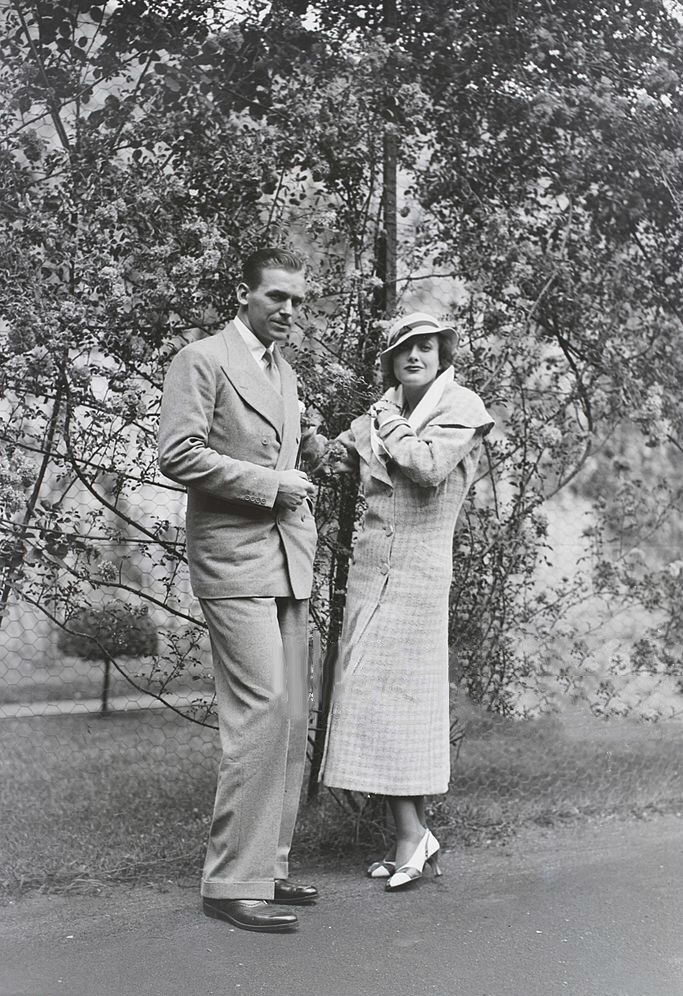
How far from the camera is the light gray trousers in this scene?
3.17m

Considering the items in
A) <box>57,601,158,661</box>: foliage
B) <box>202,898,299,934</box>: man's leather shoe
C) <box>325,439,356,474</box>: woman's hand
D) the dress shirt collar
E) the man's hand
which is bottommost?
<box>202,898,299,934</box>: man's leather shoe

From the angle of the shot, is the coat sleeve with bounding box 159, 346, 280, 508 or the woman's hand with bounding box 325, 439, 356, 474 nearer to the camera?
the coat sleeve with bounding box 159, 346, 280, 508

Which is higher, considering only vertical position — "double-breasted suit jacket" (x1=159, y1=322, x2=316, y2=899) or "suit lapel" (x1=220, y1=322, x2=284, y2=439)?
"suit lapel" (x1=220, y1=322, x2=284, y2=439)

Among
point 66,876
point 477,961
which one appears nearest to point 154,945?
point 66,876

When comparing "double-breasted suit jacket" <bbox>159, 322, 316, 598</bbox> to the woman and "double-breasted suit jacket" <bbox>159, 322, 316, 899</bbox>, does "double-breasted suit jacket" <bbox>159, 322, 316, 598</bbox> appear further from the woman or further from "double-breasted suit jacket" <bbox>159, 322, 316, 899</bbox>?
the woman

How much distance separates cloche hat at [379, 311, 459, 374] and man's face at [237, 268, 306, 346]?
463mm

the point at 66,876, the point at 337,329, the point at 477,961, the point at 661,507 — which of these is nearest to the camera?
the point at 477,961

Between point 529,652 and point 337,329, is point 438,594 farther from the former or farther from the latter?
point 529,652

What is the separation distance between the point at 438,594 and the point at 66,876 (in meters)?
Result: 1.58

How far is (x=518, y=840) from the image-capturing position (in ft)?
14.3

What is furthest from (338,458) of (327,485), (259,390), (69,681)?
(69,681)

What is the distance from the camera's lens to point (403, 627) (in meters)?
3.71

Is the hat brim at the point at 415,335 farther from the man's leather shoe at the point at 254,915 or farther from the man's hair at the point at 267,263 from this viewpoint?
the man's leather shoe at the point at 254,915

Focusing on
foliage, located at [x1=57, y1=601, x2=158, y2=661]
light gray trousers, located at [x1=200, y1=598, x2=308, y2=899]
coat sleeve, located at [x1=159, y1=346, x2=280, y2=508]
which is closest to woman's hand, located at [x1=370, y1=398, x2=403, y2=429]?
coat sleeve, located at [x1=159, y1=346, x2=280, y2=508]
